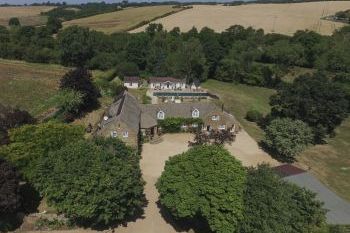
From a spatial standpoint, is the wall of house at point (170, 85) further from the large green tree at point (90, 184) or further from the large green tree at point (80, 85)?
the large green tree at point (90, 184)

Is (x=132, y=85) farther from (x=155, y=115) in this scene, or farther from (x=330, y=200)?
(x=330, y=200)

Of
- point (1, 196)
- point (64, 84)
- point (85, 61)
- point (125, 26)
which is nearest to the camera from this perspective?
point (1, 196)

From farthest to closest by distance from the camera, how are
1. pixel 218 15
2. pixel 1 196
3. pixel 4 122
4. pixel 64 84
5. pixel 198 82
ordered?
1. pixel 218 15
2. pixel 198 82
3. pixel 64 84
4. pixel 4 122
5. pixel 1 196

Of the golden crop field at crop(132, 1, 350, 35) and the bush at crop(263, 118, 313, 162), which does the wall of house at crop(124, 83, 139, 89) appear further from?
the golden crop field at crop(132, 1, 350, 35)

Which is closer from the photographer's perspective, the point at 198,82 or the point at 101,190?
the point at 101,190

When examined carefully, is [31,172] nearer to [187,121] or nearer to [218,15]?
[187,121]

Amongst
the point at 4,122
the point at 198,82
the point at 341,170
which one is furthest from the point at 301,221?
the point at 198,82
